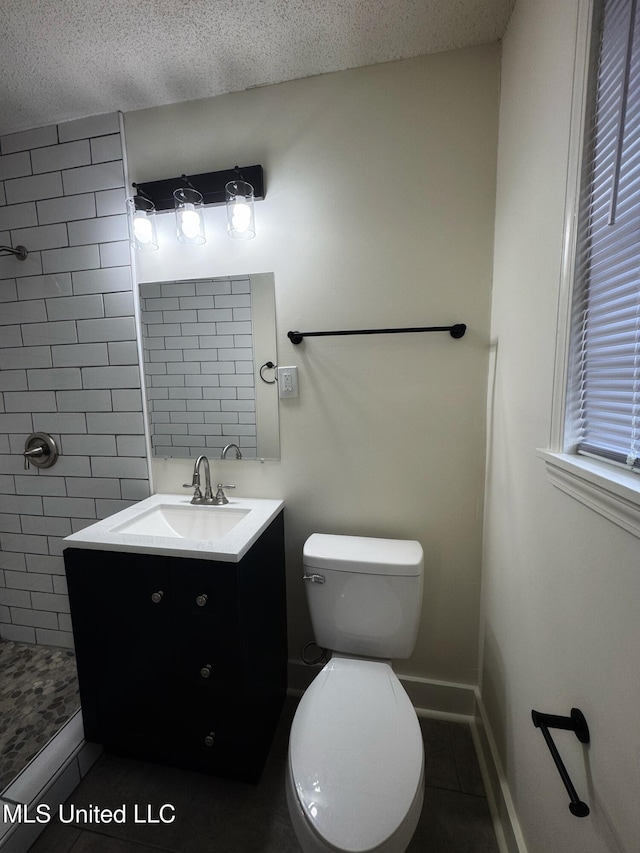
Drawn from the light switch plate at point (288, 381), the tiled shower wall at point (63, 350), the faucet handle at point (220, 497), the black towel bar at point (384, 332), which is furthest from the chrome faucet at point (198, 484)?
the black towel bar at point (384, 332)

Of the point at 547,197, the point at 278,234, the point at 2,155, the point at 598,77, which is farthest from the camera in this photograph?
the point at 2,155

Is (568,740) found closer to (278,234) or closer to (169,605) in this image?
(169,605)

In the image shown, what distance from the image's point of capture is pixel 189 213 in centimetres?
130

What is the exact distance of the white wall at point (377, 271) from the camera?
1197mm

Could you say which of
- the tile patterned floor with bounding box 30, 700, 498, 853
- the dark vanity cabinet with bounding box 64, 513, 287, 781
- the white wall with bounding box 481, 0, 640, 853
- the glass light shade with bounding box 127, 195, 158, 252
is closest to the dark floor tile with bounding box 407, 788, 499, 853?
the tile patterned floor with bounding box 30, 700, 498, 853

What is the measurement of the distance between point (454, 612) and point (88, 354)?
196cm

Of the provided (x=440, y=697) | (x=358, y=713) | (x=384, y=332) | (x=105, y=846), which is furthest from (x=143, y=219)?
(x=440, y=697)

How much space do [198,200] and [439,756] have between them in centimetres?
232

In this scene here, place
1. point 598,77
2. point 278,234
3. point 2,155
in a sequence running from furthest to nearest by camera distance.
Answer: point 2,155
point 278,234
point 598,77

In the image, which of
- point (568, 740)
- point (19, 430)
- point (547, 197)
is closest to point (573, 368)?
point (547, 197)

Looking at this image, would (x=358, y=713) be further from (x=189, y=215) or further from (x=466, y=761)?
(x=189, y=215)

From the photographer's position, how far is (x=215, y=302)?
4.56 ft

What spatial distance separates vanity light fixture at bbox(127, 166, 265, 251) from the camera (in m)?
1.26

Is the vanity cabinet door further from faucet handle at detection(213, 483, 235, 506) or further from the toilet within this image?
the toilet
